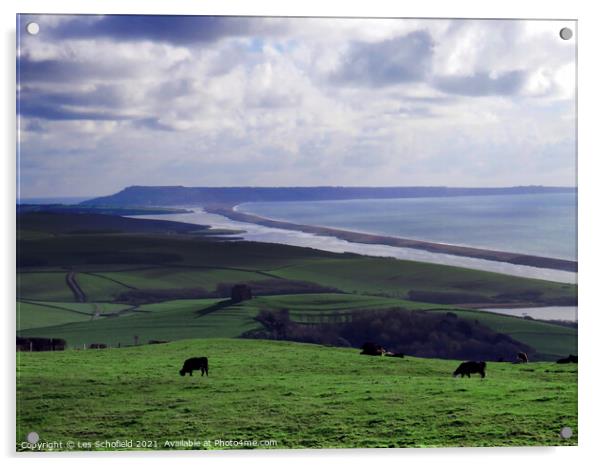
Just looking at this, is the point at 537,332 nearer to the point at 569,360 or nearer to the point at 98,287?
the point at 569,360

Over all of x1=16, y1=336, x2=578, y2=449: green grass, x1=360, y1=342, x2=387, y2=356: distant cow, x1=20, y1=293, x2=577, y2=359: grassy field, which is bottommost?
x1=16, y1=336, x2=578, y2=449: green grass

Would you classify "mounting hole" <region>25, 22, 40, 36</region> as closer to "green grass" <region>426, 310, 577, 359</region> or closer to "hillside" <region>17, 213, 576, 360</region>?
"hillside" <region>17, 213, 576, 360</region>

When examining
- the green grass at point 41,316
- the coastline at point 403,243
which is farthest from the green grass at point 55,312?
the coastline at point 403,243

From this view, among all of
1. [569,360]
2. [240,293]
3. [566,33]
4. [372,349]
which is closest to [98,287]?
[240,293]

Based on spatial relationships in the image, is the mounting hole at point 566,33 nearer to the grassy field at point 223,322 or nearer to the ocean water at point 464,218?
the ocean water at point 464,218

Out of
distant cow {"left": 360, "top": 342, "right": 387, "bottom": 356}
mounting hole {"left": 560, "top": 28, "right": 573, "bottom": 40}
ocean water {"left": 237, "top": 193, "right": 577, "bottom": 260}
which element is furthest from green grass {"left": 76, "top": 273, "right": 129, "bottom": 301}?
mounting hole {"left": 560, "top": 28, "right": 573, "bottom": 40}
